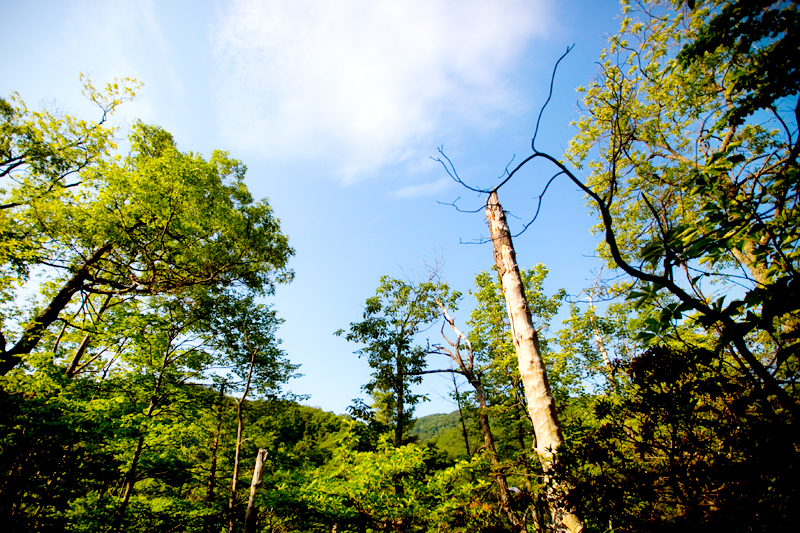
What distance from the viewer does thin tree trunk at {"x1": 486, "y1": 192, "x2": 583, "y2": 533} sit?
8.54 ft

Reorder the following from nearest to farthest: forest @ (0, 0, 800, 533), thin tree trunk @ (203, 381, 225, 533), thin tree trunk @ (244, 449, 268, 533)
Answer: forest @ (0, 0, 800, 533) → thin tree trunk @ (244, 449, 268, 533) → thin tree trunk @ (203, 381, 225, 533)

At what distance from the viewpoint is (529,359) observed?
2.93 meters

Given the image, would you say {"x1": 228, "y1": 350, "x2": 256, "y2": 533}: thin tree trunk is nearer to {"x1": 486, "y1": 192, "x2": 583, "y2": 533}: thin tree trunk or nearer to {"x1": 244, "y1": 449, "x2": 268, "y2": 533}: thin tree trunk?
{"x1": 244, "y1": 449, "x2": 268, "y2": 533}: thin tree trunk

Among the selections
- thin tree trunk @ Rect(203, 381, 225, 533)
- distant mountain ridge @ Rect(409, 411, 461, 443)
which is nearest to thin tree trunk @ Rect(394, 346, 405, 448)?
thin tree trunk @ Rect(203, 381, 225, 533)

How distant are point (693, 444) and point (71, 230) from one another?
12126mm

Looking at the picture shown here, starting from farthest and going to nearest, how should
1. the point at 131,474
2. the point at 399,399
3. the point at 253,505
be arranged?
1. the point at 399,399
2. the point at 131,474
3. the point at 253,505

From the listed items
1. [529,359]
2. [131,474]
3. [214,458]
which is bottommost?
[131,474]

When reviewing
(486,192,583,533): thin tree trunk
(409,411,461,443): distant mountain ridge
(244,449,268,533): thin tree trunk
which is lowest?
(244,449,268,533): thin tree trunk

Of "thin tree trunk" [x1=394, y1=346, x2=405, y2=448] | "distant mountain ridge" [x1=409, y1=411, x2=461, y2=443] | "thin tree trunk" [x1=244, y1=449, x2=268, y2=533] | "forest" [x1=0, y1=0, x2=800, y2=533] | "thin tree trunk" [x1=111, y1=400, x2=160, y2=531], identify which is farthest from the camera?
"distant mountain ridge" [x1=409, y1=411, x2=461, y2=443]

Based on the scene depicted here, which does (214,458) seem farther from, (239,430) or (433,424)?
(433,424)

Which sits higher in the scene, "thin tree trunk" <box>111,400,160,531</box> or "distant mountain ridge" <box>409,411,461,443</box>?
"distant mountain ridge" <box>409,411,461,443</box>

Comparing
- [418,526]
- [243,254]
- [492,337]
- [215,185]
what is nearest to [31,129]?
[215,185]

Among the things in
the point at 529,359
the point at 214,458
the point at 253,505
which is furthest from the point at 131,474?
the point at 529,359

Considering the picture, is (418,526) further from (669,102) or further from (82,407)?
(669,102)
